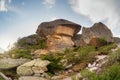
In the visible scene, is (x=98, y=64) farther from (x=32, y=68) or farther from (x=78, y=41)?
(x=78, y=41)

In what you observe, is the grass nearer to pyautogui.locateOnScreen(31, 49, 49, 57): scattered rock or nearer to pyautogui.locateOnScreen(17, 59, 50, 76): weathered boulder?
pyautogui.locateOnScreen(17, 59, 50, 76): weathered boulder

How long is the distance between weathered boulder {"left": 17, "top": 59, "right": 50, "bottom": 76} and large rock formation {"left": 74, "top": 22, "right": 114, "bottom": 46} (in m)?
7.47

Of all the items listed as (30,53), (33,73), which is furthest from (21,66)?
(30,53)

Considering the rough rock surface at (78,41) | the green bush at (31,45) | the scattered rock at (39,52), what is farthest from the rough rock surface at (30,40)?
the rough rock surface at (78,41)

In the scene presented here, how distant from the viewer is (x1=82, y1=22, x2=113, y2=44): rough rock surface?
27.6 metres

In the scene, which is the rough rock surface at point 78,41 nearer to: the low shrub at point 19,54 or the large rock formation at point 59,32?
the large rock formation at point 59,32

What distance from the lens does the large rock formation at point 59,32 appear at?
1190 inches

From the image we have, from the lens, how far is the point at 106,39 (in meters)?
27.1

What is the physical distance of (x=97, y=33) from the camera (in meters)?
28.0

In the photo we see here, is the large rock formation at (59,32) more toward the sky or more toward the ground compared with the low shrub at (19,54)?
more toward the sky

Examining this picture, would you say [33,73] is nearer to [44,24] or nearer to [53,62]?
[53,62]

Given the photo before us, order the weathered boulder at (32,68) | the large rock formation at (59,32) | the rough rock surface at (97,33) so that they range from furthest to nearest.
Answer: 1. the large rock formation at (59,32)
2. the rough rock surface at (97,33)
3. the weathered boulder at (32,68)

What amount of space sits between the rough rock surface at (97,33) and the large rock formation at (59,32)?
2.21 metres

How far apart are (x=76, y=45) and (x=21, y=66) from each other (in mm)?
9817
